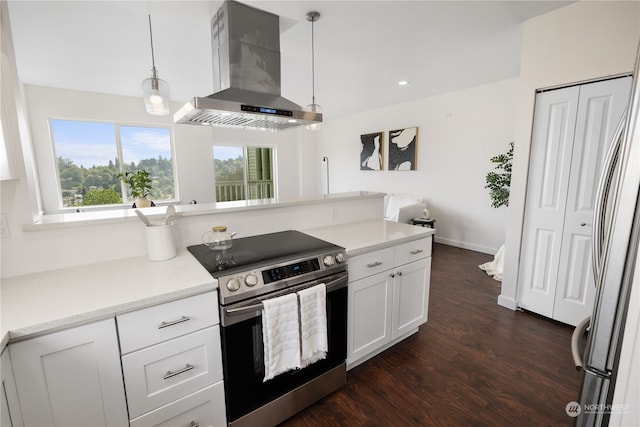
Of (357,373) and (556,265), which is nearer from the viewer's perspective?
(357,373)

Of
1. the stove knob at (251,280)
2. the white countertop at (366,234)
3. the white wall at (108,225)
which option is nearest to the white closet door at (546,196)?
the white countertop at (366,234)

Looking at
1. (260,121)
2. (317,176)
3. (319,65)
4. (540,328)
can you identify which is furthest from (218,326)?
(317,176)

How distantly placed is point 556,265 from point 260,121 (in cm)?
269

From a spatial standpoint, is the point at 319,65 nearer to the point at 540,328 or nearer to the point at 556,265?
the point at 556,265

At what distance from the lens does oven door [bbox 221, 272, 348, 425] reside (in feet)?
4.12

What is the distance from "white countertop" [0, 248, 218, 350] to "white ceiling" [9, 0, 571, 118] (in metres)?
1.75

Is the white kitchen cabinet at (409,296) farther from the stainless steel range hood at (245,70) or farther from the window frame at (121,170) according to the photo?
the window frame at (121,170)

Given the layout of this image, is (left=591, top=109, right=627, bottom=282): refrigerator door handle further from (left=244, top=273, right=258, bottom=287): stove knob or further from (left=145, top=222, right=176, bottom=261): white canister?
(left=145, top=222, right=176, bottom=261): white canister

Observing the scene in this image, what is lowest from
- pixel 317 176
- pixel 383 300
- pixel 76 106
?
pixel 383 300

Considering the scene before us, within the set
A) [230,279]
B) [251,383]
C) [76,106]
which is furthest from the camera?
[76,106]

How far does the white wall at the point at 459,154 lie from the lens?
13.2ft

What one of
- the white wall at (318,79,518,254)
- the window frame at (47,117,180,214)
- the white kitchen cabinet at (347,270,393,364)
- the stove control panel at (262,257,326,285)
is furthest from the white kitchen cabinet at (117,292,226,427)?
the window frame at (47,117,180,214)

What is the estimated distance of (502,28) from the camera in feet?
8.14

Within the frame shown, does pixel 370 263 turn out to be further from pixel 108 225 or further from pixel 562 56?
pixel 562 56
